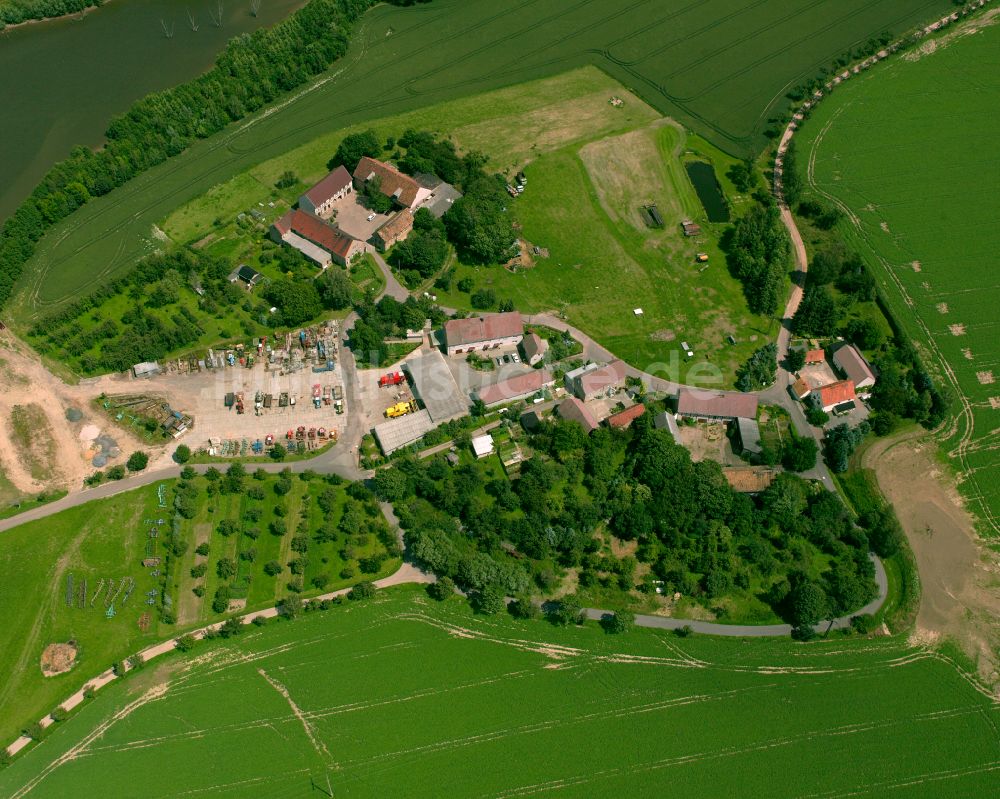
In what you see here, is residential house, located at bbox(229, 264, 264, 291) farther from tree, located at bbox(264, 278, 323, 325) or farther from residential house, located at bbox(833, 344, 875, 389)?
residential house, located at bbox(833, 344, 875, 389)

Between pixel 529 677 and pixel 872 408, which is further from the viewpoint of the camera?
pixel 872 408

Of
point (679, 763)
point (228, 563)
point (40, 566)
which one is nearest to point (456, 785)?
point (679, 763)

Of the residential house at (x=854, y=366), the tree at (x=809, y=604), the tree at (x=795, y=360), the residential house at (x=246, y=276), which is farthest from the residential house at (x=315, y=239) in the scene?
the tree at (x=809, y=604)

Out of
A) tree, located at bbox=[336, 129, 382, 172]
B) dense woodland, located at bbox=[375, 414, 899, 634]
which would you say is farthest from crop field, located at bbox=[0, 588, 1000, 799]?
tree, located at bbox=[336, 129, 382, 172]

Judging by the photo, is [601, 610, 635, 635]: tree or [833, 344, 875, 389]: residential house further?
[833, 344, 875, 389]: residential house

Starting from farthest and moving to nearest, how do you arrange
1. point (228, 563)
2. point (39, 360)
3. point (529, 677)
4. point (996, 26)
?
point (996, 26) → point (39, 360) → point (228, 563) → point (529, 677)

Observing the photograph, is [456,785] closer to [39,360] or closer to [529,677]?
[529,677]

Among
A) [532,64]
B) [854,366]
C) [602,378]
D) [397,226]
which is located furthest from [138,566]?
[532,64]
